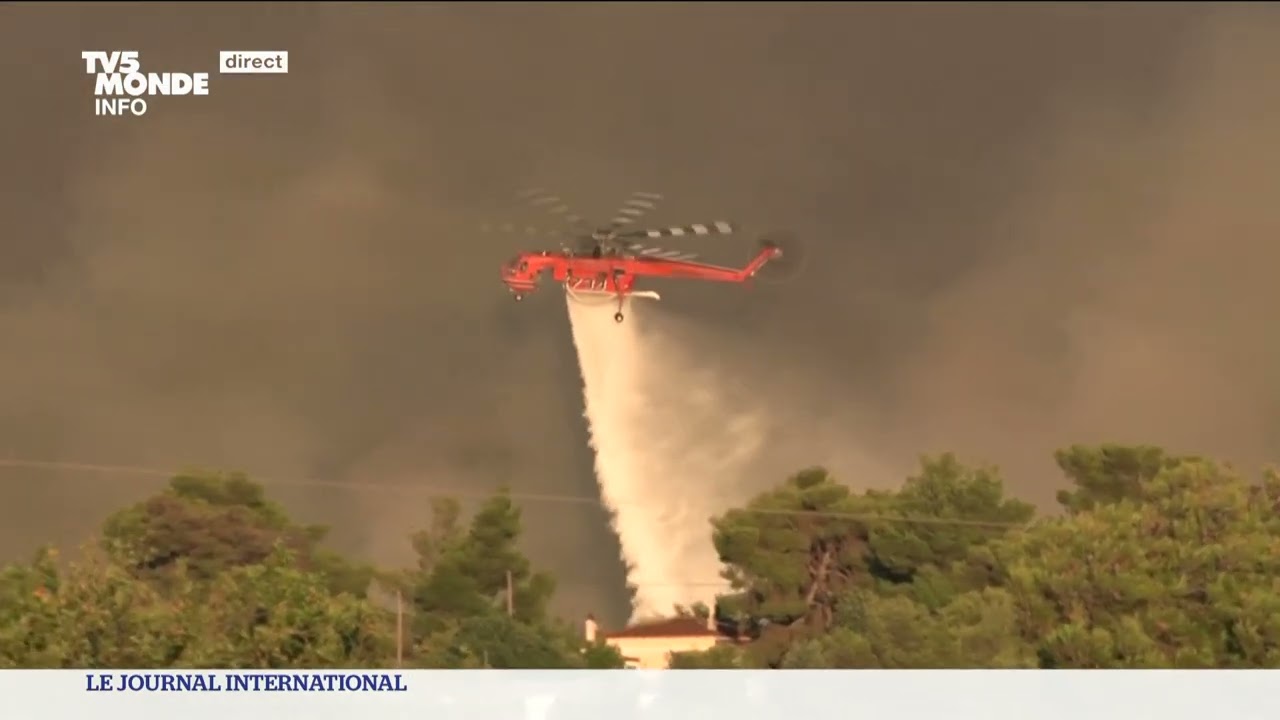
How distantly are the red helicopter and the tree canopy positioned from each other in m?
1.00

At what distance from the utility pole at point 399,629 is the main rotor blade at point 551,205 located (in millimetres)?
1675

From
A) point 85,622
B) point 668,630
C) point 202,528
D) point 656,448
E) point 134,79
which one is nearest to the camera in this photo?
point 134,79

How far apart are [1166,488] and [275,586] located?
347 cm

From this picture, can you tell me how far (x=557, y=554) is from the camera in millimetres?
4859

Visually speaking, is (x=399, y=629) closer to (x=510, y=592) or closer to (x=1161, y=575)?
(x=510, y=592)

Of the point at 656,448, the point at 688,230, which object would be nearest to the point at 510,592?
the point at 656,448

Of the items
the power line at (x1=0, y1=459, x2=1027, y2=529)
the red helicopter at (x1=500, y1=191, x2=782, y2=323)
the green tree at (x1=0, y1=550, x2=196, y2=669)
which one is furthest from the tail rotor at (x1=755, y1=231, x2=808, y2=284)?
the green tree at (x1=0, y1=550, x2=196, y2=669)

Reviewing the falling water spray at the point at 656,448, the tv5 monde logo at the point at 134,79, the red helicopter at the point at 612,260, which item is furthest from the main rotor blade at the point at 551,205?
the tv5 monde logo at the point at 134,79

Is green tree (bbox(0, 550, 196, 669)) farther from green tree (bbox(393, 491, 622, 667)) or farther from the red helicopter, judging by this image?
the red helicopter

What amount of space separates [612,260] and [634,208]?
0.24 m

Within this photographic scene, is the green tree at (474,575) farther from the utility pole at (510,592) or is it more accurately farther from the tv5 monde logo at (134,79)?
the tv5 monde logo at (134,79)

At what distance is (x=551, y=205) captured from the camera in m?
4.29

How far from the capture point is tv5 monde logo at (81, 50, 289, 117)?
3793 millimetres
